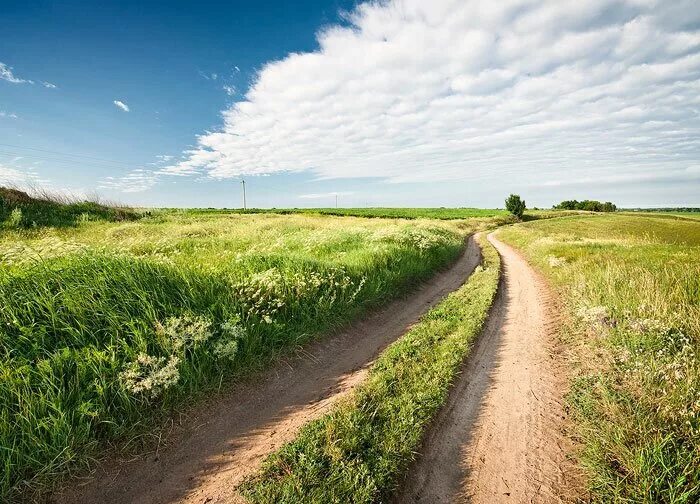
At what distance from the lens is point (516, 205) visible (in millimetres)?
81938

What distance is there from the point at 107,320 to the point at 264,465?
12.1 ft

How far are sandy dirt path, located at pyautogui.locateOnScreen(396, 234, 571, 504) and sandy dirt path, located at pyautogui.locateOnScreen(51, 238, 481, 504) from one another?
5.95 ft

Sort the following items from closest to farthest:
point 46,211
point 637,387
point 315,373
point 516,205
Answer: point 637,387, point 315,373, point 46,211, point 516,205

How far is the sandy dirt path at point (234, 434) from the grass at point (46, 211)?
21048 mm

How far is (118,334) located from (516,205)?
9003 cm

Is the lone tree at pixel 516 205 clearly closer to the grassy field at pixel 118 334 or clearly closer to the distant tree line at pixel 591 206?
the distant tree line at pixel 591 206

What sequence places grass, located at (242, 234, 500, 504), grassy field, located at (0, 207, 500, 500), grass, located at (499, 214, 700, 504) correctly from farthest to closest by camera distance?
grassy field, located at (0, 207, 500, 500), grass, located at (499, 214, 700, 504), grass, located at (242, 234, 500, 504)

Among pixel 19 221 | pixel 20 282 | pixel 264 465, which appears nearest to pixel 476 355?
pixel 264 465

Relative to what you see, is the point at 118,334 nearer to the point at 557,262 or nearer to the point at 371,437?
the point at 371,437

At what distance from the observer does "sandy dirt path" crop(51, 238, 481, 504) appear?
12.5 ft

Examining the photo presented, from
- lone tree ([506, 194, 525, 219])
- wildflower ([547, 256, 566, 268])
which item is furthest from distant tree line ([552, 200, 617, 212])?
wildflower ([547, 256, 566, 268])

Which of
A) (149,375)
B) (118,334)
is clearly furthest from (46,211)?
(149,375)

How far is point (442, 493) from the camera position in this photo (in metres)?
3.79

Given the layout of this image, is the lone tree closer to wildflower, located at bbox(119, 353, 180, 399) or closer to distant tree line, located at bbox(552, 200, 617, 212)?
distant tree line, located at bbox(552, 200, 617, 212)
